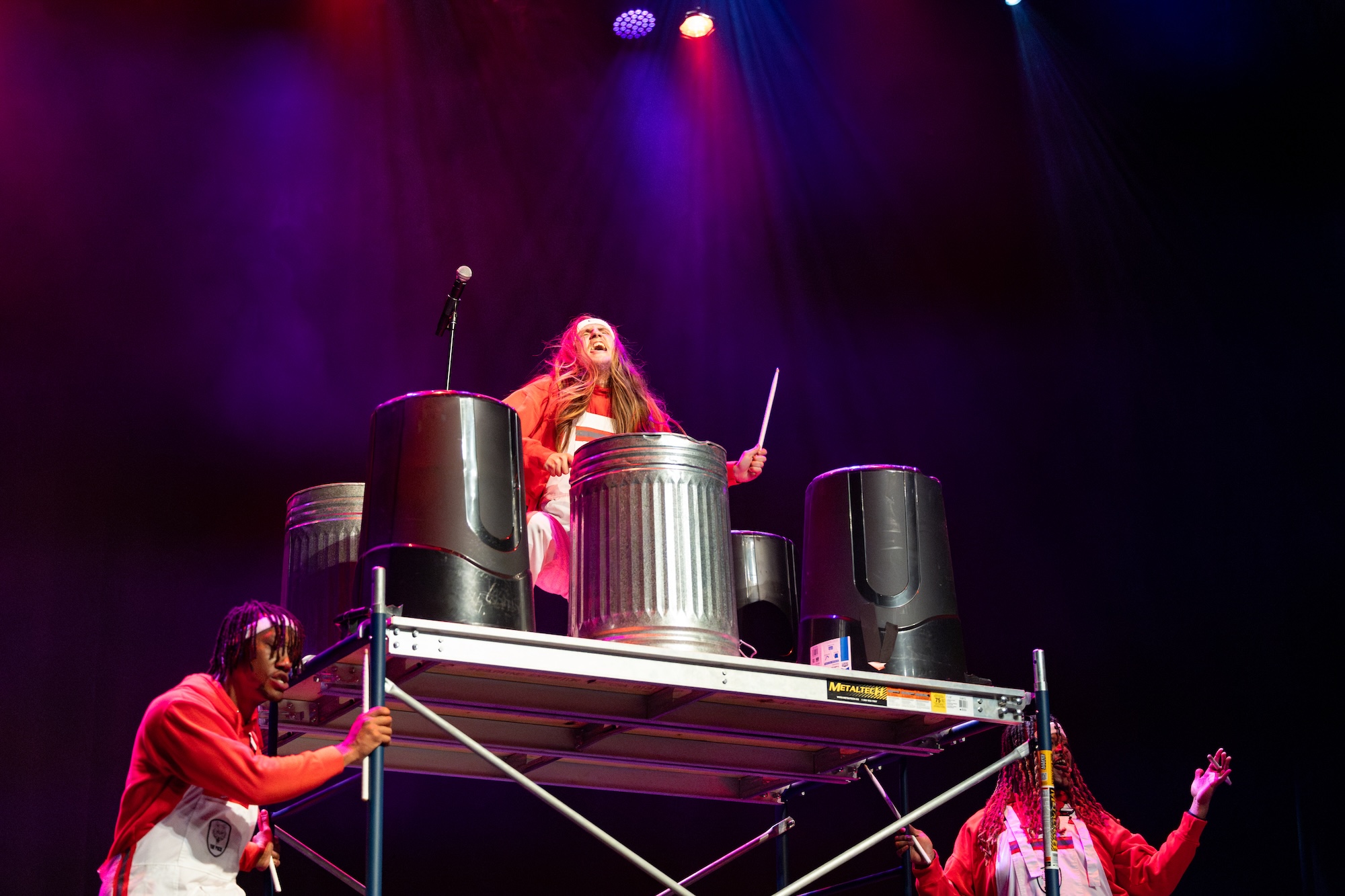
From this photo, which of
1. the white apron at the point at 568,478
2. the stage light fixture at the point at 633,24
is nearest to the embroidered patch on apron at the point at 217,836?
the white apron at the point at 568,478

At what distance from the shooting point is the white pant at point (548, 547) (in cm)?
392

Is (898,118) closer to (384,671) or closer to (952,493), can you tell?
(952,493)

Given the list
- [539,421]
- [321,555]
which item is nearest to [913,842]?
[539,421]

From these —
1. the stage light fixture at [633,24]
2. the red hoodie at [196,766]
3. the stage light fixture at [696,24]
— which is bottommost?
the red hoodie at [196,766]

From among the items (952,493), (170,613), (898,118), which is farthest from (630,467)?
(898,118)

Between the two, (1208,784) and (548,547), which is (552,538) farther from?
(1208,784)

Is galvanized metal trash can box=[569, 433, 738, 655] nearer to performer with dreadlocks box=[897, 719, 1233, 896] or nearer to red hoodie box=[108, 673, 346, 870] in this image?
red hoodie box=[108, 673, 346, 870]

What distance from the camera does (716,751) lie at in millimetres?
4223

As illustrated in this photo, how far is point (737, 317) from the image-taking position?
21.5 ft

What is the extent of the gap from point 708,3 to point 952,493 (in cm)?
268

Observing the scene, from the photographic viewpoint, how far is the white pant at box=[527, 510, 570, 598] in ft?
12.9

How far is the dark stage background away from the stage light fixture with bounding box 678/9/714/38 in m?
0.09

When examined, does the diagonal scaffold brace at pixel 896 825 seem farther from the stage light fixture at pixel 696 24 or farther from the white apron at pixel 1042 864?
the stage light fixture at pixel 696 24

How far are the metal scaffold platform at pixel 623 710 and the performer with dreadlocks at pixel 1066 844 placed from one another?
0.74 m
